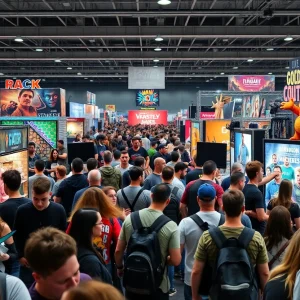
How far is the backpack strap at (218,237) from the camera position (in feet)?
9.89

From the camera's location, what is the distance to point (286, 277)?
7.32 ft

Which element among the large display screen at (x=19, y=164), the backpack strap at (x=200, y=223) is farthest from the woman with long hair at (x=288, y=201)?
the large display screen at (x=19, y=164)

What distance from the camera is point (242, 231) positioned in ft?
10.1

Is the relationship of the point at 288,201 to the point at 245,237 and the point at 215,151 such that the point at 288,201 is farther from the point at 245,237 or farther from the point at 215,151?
the point at 215,151

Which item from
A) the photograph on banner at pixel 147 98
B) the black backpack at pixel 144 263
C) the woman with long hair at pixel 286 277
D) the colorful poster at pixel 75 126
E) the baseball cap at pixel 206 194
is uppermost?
the photograph on banner at pixel 147 98

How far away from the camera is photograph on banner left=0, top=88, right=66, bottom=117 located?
1277 cm

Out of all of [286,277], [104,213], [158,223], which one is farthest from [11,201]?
[286,277]

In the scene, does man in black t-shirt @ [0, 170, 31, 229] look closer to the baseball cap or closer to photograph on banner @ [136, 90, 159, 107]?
the baseball cap

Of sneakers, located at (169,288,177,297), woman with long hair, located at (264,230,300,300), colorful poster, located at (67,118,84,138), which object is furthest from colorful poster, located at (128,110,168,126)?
woman with long hair, located at (264,230,300,300)

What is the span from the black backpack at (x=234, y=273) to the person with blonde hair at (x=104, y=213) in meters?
0.95

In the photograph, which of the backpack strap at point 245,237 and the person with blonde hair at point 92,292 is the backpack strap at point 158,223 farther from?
the person with blonde hair at point 92,292

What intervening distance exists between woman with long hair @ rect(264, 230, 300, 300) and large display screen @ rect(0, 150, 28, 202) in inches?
186

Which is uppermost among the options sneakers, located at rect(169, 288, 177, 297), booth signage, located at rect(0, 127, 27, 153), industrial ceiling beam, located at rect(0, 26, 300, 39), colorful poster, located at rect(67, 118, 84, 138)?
industrial ceiling beam, located at rect(0, 26, 300, 39)

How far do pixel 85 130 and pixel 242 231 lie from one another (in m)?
14.6
